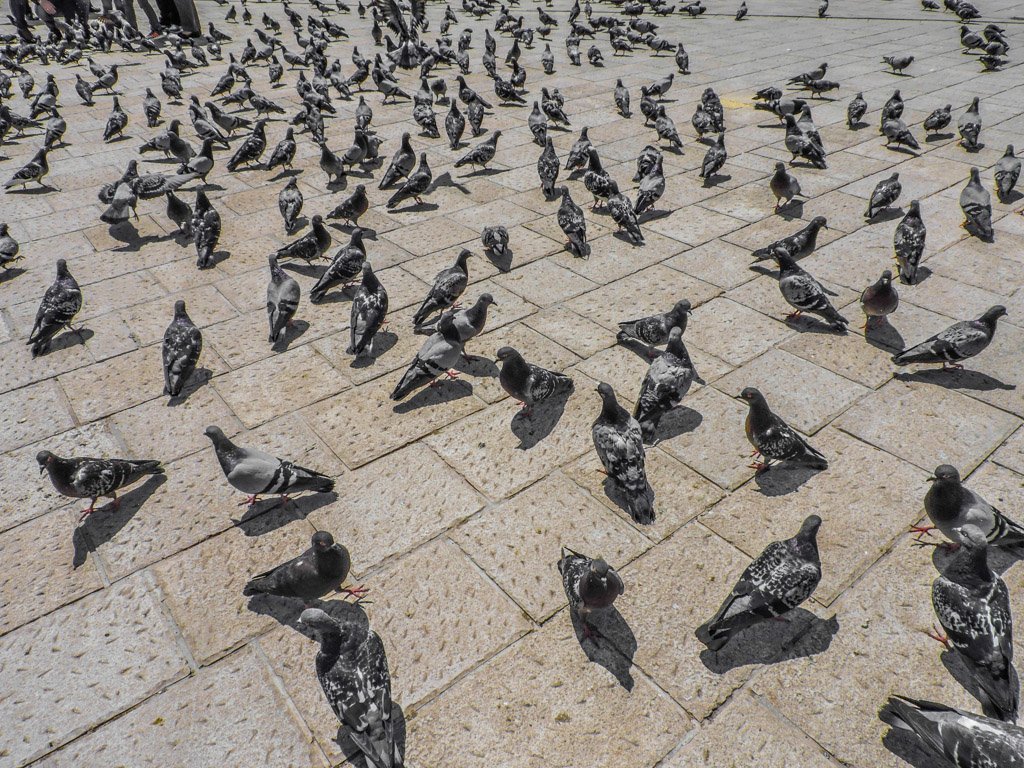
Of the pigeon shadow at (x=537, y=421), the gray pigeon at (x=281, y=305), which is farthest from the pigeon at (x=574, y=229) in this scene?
the gray pigeon at (x=281, y=305)

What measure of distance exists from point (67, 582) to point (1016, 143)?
56.2 feet

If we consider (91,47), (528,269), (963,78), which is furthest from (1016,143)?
(91,47)

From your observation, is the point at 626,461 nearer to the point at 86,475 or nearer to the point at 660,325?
the point at 660,325

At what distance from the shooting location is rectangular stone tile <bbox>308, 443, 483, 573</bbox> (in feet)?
17.4

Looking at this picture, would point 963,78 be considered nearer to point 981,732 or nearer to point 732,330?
point 732,330

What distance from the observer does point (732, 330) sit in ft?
25.7

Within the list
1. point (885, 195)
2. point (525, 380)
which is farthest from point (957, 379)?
point (525, 380)

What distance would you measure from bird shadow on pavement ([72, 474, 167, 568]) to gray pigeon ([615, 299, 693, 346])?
5.09 meters

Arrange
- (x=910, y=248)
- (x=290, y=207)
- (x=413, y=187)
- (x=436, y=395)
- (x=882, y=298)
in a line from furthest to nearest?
1. (x=413, y=187)
2. (x=290, y=207)
3. (x=910, y=248)
4. (x=882, y=298)
5. (x=436, y=395)

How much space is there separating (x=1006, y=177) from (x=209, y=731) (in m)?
13.2

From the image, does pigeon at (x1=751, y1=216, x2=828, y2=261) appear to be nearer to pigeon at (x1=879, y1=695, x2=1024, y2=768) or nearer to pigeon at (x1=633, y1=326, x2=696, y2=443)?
pigeon at (x1=633, y1=326, x2=696, y2=443)

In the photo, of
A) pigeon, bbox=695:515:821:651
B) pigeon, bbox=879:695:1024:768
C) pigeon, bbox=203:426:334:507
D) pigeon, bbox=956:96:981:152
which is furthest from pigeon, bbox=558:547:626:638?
pigeon, bbox=956:96:981:152

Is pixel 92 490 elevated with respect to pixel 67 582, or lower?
Answer: elevated

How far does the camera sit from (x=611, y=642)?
4480 mm
